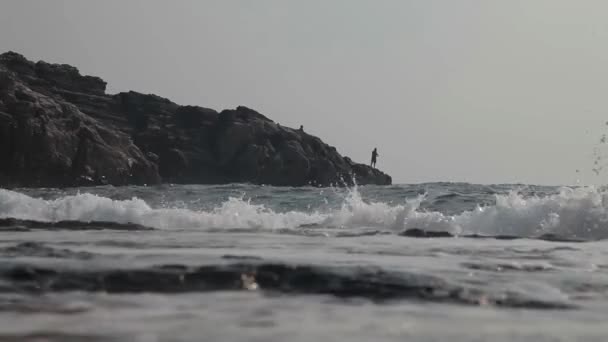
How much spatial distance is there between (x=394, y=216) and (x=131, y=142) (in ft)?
154

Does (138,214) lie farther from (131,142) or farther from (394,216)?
(131,142)

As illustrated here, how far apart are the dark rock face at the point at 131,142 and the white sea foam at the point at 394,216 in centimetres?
3412

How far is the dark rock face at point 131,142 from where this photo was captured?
44031 millimetres

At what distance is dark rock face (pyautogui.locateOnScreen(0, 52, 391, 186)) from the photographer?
44031 mm

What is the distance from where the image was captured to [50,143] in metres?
44.3

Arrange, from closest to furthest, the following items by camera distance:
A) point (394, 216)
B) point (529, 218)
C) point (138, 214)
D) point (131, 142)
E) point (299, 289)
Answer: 1. point (299, 289)
2. point (529, 218)
3. point (394, 216)
4. point (138, 214)
5. point (131, 142)

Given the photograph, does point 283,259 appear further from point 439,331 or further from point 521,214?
point 521,214

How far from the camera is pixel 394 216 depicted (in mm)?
10180

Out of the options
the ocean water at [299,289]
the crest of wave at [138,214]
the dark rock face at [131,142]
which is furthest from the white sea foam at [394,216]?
the dark rock face at [131,142]

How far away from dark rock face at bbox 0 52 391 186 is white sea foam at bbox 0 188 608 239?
3412 cm

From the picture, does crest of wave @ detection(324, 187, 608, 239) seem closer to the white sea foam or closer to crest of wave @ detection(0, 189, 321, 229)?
the white sea foam

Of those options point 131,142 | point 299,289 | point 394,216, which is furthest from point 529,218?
point 131,142

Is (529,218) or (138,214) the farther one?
(138,214)

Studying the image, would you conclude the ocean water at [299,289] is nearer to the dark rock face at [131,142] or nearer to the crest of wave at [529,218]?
the crest of wave at [529,218]
